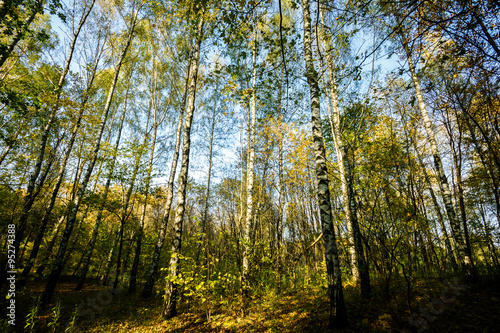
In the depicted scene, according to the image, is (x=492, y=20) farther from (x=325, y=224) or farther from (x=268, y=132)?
(x=268, y=132)

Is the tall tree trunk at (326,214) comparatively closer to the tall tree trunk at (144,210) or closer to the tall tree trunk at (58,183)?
the tall tree trunk at (144,210)

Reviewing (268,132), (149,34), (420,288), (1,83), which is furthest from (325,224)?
(149,34)

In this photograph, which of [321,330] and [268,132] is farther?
[268,132]

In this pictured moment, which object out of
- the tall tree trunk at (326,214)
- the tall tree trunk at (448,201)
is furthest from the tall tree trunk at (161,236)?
the tall tree trunk at (448,201)

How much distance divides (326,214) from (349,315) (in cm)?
207

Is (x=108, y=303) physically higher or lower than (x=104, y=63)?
lower

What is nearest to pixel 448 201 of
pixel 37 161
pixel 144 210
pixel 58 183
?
pixel 144 210

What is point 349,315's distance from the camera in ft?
12.5

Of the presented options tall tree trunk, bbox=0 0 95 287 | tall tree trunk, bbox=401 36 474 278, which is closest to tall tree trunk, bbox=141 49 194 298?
tall tree trunk, bbox=0 0 95 287

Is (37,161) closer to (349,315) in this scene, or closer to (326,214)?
(326,214)

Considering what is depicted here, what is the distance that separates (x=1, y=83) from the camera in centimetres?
458

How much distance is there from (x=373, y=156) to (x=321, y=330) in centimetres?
793

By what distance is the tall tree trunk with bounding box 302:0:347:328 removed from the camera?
3342mm

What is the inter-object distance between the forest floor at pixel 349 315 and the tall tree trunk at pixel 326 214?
33cm
